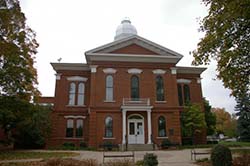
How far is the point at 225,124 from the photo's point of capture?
205 feet

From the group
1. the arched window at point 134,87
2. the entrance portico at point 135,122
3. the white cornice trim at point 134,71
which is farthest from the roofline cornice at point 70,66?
the entrance portico at point 135,122

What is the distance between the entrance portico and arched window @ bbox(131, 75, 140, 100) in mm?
832

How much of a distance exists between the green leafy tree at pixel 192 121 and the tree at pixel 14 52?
1660 centimetres

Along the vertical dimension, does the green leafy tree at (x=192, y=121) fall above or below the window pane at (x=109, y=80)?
below

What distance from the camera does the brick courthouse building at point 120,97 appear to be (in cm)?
2680

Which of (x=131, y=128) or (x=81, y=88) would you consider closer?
(x=131, y=128)

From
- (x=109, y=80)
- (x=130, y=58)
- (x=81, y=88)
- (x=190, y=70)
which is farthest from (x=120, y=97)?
(x=190, y=70)

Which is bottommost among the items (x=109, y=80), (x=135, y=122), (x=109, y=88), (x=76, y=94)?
(x=135, y=122)

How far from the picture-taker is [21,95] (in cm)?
2044

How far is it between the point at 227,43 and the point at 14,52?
47.3ft

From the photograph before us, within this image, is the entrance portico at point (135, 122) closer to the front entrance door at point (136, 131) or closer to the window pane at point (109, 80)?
the front entrance door at point (136, 131)

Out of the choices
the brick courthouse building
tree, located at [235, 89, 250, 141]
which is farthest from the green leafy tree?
tree, located at [235, 89, 250, 141]

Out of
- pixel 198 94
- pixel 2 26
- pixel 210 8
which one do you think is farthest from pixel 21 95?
pixel 198 94

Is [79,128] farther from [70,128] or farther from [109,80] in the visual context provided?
[109,80]
